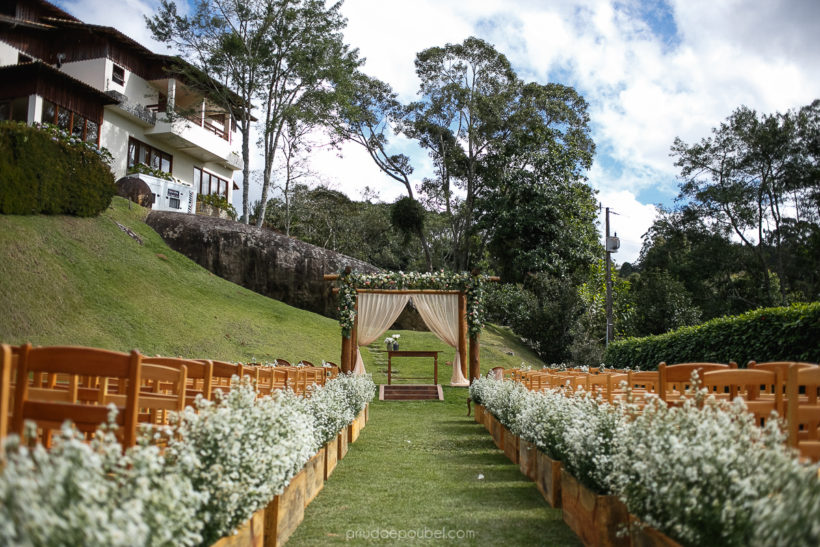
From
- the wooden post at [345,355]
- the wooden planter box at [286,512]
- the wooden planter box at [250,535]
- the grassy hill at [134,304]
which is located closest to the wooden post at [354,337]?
the wooden post at [345,355]

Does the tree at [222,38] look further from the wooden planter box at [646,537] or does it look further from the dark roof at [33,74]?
the wooden planter box at [646,537]

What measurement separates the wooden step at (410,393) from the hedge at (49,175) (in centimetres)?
1088

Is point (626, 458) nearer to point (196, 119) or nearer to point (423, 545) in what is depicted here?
point (423, 545)

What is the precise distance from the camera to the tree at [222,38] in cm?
2520

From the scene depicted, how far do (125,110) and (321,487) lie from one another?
24571mm

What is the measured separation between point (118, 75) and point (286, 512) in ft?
91.2

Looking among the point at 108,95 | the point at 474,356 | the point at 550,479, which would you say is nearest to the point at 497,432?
the point at 550,479

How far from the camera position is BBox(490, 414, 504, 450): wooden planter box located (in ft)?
26.9

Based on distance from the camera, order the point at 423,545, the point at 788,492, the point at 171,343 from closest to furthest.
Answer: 1. the point at 788,492
2. the point at 423,545
3. the point at 171,343

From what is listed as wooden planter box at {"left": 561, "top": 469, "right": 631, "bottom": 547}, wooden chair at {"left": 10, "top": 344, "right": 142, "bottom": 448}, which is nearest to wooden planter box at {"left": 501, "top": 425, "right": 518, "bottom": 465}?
wooden planter box at {"left": 561, "top": 469, "right": 631, "bottom": 547}

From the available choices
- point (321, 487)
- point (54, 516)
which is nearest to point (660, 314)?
point (321, 487)

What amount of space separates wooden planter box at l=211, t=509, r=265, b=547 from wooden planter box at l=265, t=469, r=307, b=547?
111 millimetres

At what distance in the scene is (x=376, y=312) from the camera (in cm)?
1642

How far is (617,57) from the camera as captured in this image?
Answer: 37.9 ft
